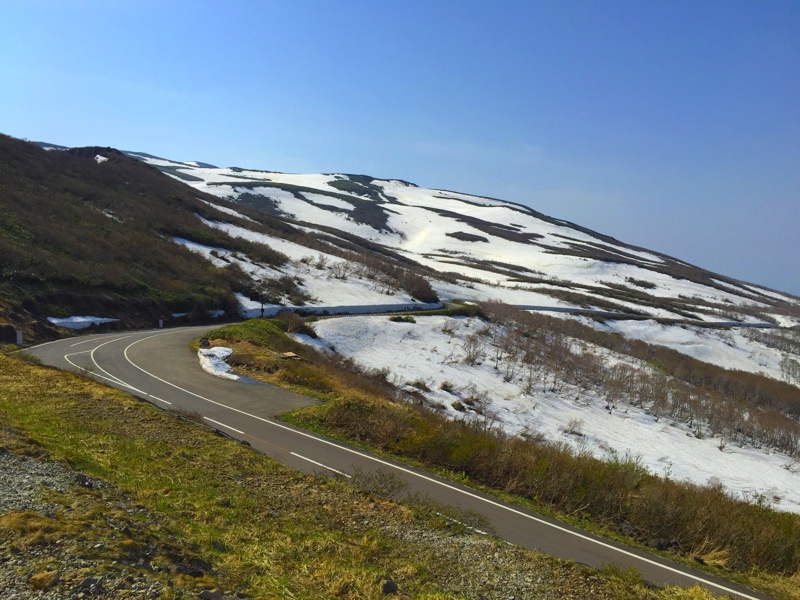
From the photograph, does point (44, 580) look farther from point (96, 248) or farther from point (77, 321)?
point (96, 248)

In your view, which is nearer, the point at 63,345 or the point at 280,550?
the point at 280,550

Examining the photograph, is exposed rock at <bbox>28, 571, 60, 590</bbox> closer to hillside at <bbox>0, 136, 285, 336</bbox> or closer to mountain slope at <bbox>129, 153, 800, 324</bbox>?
hillside at <bbox>0, 136, 285, 336</bbox>

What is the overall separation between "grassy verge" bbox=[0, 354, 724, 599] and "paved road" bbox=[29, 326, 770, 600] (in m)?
1.19

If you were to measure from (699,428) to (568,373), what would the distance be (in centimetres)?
881

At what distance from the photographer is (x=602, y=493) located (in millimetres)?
11094

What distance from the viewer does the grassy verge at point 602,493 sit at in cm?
949

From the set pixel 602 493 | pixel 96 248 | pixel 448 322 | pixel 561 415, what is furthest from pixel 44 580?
pixel 448 322

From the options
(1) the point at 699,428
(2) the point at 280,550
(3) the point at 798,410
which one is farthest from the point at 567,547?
(3) the point at 798,410

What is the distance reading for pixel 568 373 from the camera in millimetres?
36594

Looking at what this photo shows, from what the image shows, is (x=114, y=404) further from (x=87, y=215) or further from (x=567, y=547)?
(x=87, y=215)

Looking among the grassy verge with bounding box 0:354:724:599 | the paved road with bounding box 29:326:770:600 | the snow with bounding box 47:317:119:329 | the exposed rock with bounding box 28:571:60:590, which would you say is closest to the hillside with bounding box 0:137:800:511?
the snow with bounding box 47:317:119:329

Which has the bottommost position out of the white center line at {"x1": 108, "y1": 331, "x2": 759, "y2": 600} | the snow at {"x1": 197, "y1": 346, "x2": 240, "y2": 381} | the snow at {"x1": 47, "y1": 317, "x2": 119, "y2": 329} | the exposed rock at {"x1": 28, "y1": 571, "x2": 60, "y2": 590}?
the snow at {"x1": 47, "y1": 317, "x2": 119, "y2": 329}

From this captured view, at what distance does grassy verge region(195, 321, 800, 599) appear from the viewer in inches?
374

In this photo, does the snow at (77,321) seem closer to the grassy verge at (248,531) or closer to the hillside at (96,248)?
the hillside at (96,248)
